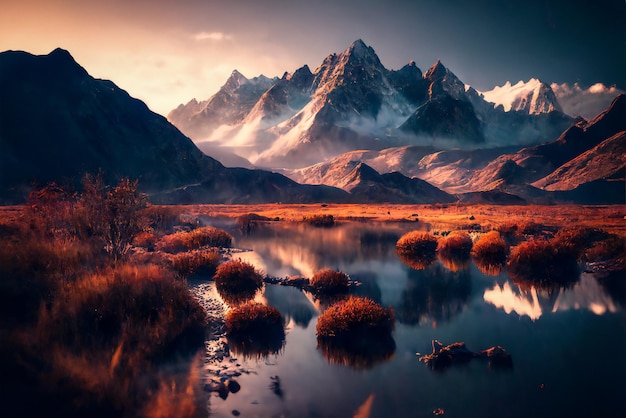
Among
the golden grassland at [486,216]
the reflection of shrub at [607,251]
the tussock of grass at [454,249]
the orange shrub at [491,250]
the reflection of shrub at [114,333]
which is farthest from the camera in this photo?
the golden grassland at [486,216]

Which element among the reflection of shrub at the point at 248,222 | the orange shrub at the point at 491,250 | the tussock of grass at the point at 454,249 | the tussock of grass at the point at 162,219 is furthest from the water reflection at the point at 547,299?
the reflection of shrub at the point at 248,222

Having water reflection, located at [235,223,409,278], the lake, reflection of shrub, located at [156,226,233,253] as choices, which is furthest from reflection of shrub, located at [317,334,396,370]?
reflection of shrub, located at [156,226,233,253]

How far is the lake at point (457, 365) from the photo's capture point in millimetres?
14242

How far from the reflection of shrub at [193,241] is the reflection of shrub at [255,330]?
77.3 ft

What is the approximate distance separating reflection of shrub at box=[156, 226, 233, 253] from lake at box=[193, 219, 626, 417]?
1697 cm

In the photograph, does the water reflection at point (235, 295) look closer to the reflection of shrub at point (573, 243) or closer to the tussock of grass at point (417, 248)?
the tussock of grass at point (417, 248)

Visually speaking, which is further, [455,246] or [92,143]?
[92,143]

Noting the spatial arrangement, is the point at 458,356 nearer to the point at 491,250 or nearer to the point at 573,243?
the point at 573,243

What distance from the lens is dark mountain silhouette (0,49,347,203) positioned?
4926 inches

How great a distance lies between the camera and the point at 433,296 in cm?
2817

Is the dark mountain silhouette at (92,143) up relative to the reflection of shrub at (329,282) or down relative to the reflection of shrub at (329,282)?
up

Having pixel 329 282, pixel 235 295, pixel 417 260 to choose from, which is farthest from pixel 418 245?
pixel 235 295

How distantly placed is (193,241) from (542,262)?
33103mm

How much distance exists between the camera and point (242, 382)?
15484 millimetres
